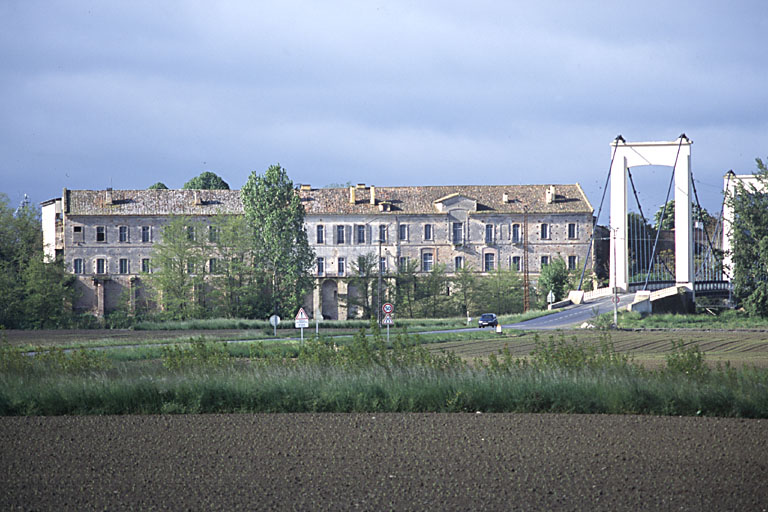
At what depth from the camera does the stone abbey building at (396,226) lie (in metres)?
79.4

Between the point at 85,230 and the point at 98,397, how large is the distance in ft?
223

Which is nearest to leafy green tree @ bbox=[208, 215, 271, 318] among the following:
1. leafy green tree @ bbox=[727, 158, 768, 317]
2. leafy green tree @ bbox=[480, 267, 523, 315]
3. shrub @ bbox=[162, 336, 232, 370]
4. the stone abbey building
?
the stone abbey building

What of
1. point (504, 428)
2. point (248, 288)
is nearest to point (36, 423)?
point (504, 428)

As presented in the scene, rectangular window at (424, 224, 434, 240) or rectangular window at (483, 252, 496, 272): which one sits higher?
rectangular window at (424, 224, 434, 240)

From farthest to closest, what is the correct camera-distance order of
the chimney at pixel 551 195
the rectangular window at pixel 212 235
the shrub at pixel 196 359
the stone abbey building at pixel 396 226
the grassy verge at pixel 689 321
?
1. the chimney at pixel 551 195
2. the stone abbey building at pixel 396 226
3. the rectangular window at pixel 212 235
4. the grassy verge at pixel 689 321
5. the shrub at pixel 196 359

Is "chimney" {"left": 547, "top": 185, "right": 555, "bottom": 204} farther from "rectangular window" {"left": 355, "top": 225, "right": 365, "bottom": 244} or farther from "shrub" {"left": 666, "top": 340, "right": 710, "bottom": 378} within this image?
"shrub" {"left": 666, "top": 340, "right": 710, "bottom": 378}

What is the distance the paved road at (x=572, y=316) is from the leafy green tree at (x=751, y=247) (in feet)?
25.8

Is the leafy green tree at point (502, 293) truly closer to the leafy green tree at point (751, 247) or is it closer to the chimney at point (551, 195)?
the chimney at point (551, 195)

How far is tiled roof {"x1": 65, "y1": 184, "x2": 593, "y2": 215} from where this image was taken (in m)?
79.6

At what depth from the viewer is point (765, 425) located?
12812mm

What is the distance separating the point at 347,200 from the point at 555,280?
2203 cm

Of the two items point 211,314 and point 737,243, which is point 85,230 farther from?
point 737,243

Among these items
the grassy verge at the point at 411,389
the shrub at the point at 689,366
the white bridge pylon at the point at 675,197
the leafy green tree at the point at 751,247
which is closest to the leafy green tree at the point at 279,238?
the white bridge pylon at the point at 675,197

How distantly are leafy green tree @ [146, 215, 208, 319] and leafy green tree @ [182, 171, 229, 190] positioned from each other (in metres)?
32.5
